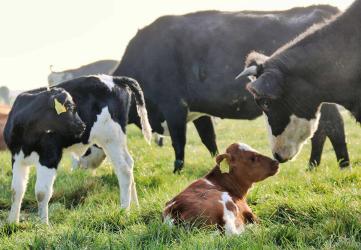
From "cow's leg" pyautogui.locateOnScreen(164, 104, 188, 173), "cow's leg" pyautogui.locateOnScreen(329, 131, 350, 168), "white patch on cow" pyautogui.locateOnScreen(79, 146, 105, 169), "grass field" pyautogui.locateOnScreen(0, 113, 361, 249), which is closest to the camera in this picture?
"grass field" pyautogui.locateOnScreen(0, 113, 361, 249)

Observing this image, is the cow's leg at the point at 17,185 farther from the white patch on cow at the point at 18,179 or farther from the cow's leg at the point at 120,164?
the cow's leg at the point at 120,164

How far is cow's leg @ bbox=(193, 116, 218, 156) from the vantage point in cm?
1102

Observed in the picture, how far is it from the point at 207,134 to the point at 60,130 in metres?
Answer: 5.09

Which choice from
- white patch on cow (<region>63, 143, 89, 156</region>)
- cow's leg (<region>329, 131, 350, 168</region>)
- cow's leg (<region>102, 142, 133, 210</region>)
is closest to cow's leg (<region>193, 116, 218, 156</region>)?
cow's leg (<region>329, 131, 350, 168</region>)

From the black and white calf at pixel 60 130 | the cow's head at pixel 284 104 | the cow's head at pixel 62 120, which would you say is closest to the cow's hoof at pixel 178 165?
the black and white calf at pixel 60 130

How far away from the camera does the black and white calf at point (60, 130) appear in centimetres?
625

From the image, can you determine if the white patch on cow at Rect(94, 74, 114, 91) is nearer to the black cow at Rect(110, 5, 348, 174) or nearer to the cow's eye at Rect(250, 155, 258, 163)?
the cow's eye at Rect(250, 155, 258, 163)

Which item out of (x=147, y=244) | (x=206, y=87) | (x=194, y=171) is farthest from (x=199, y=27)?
(x=147, y=244)

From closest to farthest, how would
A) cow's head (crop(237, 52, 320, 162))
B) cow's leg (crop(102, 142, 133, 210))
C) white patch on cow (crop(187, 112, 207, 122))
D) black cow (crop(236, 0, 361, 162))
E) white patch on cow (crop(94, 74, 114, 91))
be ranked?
black cow (crop(236, 0, 361, 162)) → cow's head (crop(237, 52, 320, 162)) → cow's leg (crop(102, 142, 133, 210)) → white patch on cow (crop(94, 74, 114, 91)) → white patch on cow (crop(187, 112, 207, 122))

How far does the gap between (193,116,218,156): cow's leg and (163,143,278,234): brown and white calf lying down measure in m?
5.38

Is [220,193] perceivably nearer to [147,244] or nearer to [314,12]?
[147,244]

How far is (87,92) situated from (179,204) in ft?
8.68

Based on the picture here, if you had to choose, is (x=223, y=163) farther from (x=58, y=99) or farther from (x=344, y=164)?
(x=344, y=164)

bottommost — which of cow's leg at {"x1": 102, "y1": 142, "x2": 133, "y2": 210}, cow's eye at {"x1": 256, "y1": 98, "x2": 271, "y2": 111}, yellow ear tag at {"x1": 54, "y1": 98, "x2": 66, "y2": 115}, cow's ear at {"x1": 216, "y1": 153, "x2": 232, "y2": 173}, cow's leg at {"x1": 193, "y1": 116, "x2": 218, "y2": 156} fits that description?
cow's leg at {"x1": 193, "y1": 116, "x2": 218, "y2": 156}
